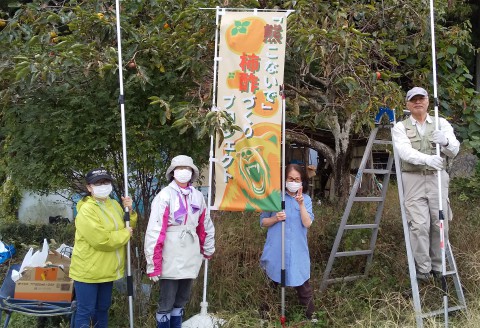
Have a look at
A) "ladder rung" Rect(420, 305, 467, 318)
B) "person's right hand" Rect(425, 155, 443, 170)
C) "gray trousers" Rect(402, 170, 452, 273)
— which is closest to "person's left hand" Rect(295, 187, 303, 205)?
"gray trousers" Rect(402, 170, 452, 273)

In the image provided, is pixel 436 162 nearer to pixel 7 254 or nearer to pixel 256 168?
pixel 256 168

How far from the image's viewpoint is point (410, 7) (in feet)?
21.9

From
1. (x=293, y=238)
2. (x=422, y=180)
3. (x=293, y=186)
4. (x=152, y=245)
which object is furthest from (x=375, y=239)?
(x=152, y=245)

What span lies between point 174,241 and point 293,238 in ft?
4.00

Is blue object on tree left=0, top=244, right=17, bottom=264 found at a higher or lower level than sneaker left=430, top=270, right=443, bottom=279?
lower

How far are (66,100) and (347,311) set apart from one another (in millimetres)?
3382

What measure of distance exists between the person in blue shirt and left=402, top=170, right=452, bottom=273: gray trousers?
3.14 ft

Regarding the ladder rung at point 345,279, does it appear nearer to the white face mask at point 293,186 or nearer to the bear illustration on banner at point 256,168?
the white face mask at point 293,186

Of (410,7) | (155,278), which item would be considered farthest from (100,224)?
(410,7)

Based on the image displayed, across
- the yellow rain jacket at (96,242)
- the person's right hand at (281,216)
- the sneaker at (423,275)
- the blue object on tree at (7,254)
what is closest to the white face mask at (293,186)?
the person's right hand at (281,216)

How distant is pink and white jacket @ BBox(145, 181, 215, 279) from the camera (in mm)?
4512

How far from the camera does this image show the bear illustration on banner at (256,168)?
5117mm

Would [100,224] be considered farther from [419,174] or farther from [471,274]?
[471,274]

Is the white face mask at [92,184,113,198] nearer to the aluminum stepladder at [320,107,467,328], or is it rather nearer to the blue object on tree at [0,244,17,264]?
the aluminum stepladder at [320,107,467,328]
